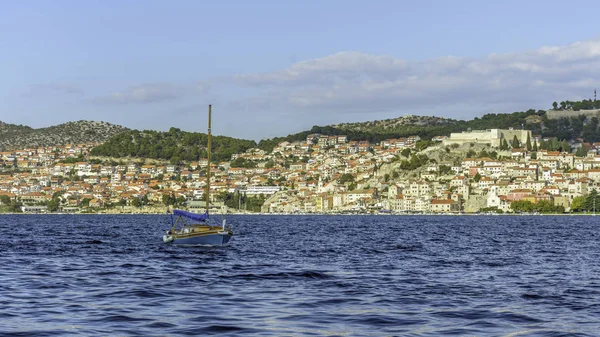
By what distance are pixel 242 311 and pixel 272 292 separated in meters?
3.78

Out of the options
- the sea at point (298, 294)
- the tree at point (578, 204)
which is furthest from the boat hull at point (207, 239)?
the tree at point (578, 204)

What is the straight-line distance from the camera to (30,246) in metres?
46.2

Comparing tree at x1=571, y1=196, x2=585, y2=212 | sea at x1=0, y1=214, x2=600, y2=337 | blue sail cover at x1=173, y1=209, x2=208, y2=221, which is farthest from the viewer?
tree at x1=571, y1=196, x2=585, y2=212

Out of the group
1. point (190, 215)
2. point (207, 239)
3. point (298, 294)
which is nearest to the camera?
point (298, 294)

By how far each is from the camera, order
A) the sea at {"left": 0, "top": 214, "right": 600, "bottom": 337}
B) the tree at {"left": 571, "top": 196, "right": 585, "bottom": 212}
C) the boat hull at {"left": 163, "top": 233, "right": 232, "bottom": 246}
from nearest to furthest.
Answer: the sea at {"left": 0, "top": 214, "right": 600, "bottom": 337} < the boat hull at {"left": 163, "top": 233, "right": 232, "bottom": 246} < the tree at {"left": 571, "top": 196, "right": 585, "bottom": 212}

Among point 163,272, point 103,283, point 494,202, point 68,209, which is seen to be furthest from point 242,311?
point 68,209

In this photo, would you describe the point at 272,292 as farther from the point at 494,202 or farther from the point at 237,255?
the point at 494,202

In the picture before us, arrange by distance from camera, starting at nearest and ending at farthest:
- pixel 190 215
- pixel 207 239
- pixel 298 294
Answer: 1. pixel 298 294
2. pixel 207 239
3. pixel 190 215

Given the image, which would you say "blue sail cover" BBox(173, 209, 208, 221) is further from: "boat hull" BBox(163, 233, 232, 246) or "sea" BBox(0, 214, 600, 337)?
"sea" BBox(0, 214, 600, 337)

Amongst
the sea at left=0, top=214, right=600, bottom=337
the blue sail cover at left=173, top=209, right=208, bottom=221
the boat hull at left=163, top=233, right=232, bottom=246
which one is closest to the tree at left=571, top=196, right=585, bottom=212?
the blue sail cover at left=173, top=209, right=208, bottom=221

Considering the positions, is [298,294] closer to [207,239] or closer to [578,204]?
[207,239]

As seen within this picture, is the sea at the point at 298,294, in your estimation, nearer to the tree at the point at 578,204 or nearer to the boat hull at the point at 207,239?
the boat hull at the point at 207,239

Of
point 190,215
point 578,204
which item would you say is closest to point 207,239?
point 190,215

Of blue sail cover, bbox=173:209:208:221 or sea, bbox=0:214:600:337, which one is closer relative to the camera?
sea, bbox=0:214:600:337
